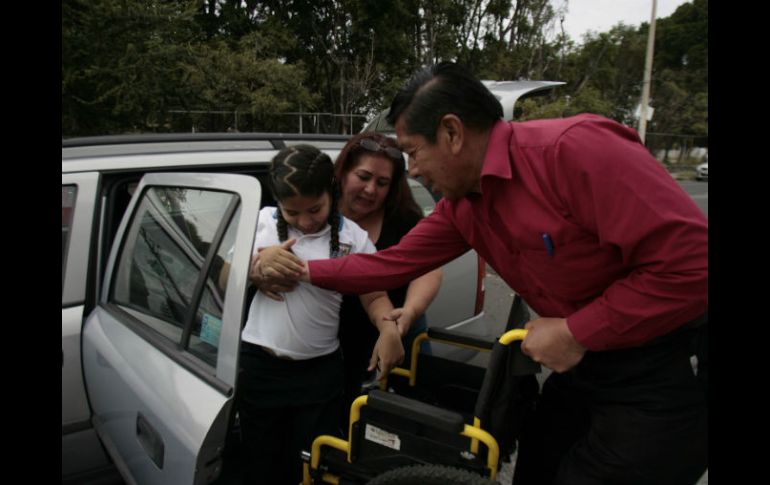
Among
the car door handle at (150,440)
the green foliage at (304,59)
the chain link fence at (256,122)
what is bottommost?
the car door handle at (150,440)

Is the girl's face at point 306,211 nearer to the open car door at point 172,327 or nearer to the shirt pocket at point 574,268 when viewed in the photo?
the open car door at point 172,327

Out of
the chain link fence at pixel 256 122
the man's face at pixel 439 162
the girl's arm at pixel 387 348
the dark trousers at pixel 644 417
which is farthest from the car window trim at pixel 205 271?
the chain link fence at pixel 256 122

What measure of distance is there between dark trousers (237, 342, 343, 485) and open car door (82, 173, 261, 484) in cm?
30

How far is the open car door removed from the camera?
1352mm

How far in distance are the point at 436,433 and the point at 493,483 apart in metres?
0.20

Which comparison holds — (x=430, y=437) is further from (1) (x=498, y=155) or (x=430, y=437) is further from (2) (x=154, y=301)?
(2) (x=154, y=301)

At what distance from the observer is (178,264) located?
5.90 ft

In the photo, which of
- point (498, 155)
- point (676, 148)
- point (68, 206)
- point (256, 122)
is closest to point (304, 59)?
point (256, 122)

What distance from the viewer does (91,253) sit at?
84.7 inches

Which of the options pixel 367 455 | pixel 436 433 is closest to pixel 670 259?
pixel 436 433

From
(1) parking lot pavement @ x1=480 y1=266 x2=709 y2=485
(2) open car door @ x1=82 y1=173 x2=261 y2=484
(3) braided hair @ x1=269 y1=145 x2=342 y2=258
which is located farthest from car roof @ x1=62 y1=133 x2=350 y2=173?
(1) parking lot pavement @ x1=480 y1=266 x2=709 y2=485

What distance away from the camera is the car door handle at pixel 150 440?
5.03 ft

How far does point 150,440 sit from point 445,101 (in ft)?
4.42
